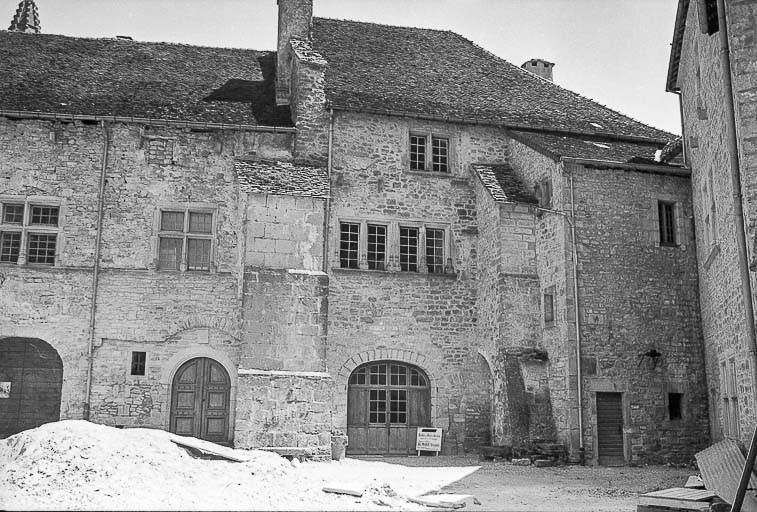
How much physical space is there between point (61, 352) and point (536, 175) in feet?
34.9

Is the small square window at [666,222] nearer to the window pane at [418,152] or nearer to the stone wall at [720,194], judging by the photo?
the stone wall at [720,194]

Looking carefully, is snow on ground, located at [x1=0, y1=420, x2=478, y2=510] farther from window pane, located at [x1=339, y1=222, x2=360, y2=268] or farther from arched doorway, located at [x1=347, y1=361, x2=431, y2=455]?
window pane, located at [x1=339, y1=222, x2=360, y2=268]

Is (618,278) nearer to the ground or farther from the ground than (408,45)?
nearer to the ground

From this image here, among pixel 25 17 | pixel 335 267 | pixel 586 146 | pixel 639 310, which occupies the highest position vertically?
pixel 25 17

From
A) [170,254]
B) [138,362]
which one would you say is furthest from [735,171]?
[138,362]

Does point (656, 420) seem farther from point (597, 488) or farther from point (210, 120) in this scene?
point (210, 120)

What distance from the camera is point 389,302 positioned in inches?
690

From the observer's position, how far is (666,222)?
17281 millimetres

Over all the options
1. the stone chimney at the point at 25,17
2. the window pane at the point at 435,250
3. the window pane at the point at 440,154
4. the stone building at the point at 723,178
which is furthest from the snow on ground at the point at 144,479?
the stone chimney at the point at 25,17

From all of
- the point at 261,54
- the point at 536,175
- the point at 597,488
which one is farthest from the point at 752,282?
the point at 261,54

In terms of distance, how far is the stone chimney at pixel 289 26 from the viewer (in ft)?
62.9

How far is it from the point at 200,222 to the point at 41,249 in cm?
327

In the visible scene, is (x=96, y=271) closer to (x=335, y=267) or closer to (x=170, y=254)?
(x=170, y=254)

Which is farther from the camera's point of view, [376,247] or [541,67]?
[541,67]
